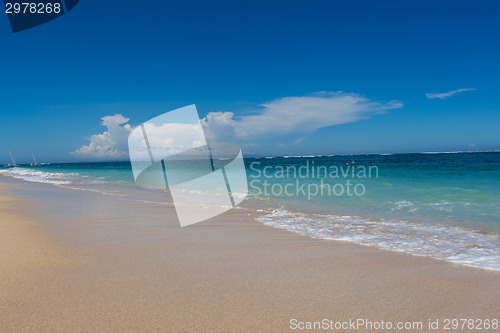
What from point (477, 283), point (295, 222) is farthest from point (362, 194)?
point (477, 283)

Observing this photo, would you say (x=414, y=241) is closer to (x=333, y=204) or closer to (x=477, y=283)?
(x=477, y=283)

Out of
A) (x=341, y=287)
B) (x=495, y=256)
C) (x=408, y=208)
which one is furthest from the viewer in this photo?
(x=408, y=208)

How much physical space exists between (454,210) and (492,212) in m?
0.89

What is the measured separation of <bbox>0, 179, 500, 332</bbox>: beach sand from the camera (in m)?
2.45

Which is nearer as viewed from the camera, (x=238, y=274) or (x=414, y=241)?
(x=238, y=274)

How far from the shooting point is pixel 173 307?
8.59 feet

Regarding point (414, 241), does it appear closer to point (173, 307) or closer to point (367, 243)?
point (367, 243)

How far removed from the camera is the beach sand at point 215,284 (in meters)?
2.45

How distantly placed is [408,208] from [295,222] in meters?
4.44

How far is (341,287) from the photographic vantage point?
10.4 feet

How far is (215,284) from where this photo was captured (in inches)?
124

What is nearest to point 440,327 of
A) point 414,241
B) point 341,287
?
point 341,287

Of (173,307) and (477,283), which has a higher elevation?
(173,307)

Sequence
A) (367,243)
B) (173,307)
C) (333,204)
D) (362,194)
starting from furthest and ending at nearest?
(362,194)
(333,204)
(367,243)
(173,307)
